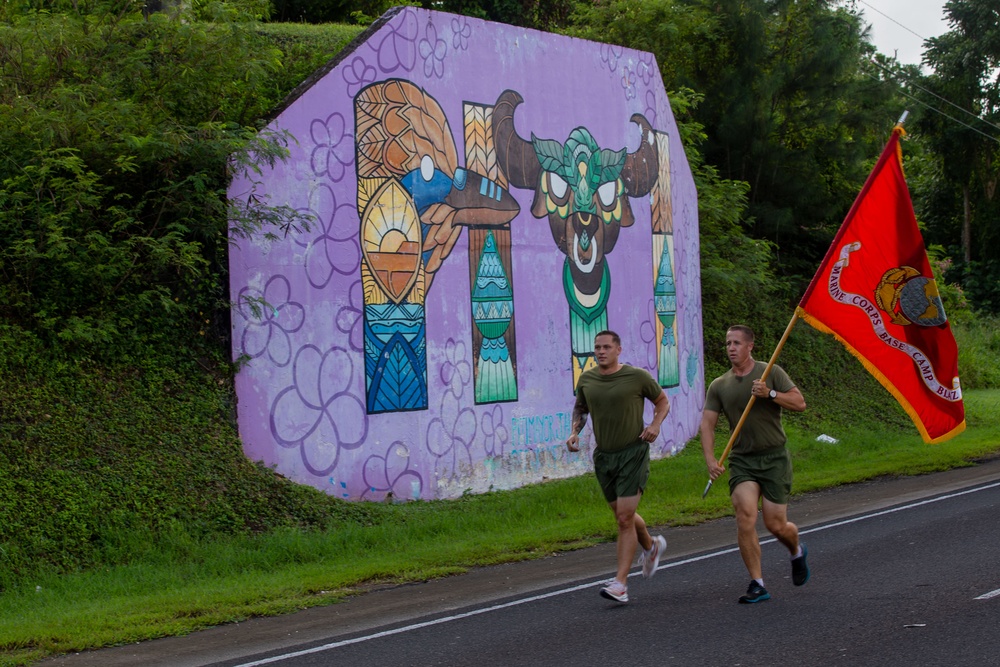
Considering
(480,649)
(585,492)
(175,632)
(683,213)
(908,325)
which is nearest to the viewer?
(480,649)

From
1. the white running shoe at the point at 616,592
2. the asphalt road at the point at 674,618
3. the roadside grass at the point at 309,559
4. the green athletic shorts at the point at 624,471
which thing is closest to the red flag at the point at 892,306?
the asphalt road at the point at 674,618

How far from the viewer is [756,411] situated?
807 centimetres

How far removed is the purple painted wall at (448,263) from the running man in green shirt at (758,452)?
19.3 ft

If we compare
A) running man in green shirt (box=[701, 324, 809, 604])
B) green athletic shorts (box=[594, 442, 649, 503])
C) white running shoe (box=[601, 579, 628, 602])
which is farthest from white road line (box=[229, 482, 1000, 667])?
running man in green shirt (box=[701, 324, 809, 604])

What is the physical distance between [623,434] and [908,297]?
8.86ft

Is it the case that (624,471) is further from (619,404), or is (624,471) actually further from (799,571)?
(799,571)

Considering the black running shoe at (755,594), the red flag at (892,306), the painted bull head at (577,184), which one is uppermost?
the painted bull head at (577,184)

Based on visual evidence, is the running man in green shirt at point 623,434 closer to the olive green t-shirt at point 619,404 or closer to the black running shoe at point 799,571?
the olive green t-shirt at point 619,404

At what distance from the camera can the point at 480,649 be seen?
699 cm

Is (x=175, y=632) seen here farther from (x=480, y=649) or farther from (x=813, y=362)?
(x=813, y=362)

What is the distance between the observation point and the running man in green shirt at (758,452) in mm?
7859

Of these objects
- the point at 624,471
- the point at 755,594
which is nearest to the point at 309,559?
the point at 624,471

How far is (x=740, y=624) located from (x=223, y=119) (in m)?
8.62

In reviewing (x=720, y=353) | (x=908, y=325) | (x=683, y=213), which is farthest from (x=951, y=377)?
(x=720, y=353)
